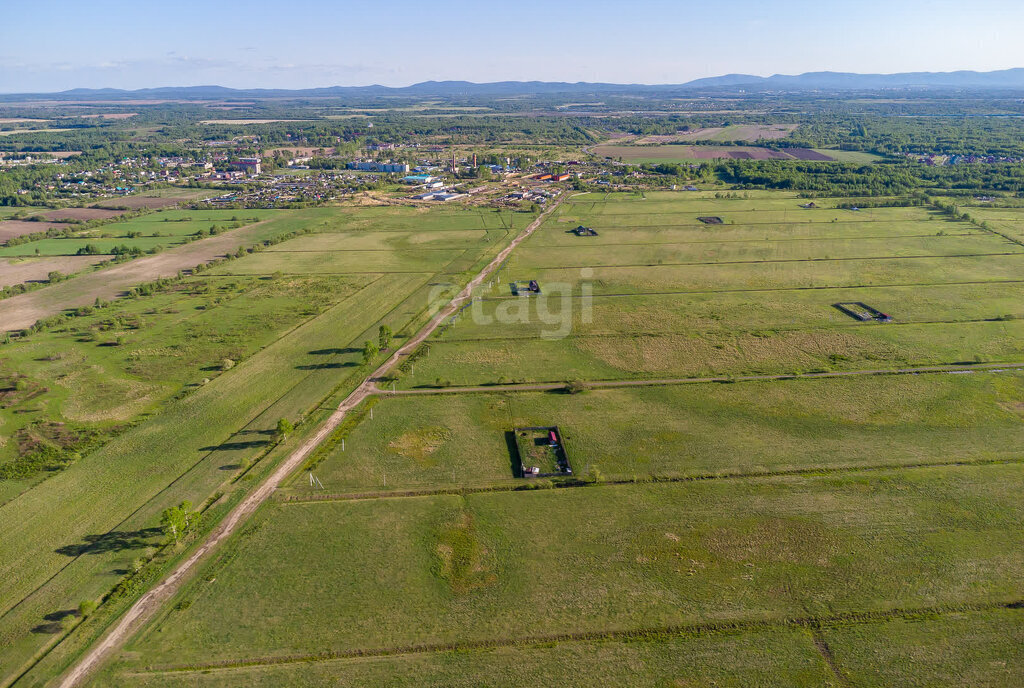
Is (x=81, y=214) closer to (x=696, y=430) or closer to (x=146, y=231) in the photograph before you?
(x=146, y=231)

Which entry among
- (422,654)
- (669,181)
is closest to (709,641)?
(422,654)

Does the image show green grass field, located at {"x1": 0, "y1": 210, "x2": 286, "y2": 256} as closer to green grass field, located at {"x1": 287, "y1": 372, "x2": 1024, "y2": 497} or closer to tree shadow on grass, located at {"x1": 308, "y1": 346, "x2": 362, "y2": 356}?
tree shadow on grass, located at {"x1": 308, "y1": 346, "x2": 362, "y2": 356}

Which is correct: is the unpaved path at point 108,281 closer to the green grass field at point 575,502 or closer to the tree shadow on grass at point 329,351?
the green grass field at point 575,502

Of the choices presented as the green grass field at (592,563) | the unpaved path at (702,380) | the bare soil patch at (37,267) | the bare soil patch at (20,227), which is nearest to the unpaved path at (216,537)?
the green grass field at (592,563)

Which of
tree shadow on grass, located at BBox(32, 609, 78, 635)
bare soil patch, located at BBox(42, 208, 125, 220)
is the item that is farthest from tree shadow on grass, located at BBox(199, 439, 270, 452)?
bare soil patch, located at BBox(42, 208, 125, 220)

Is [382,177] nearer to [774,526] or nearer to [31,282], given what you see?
[31,282]
